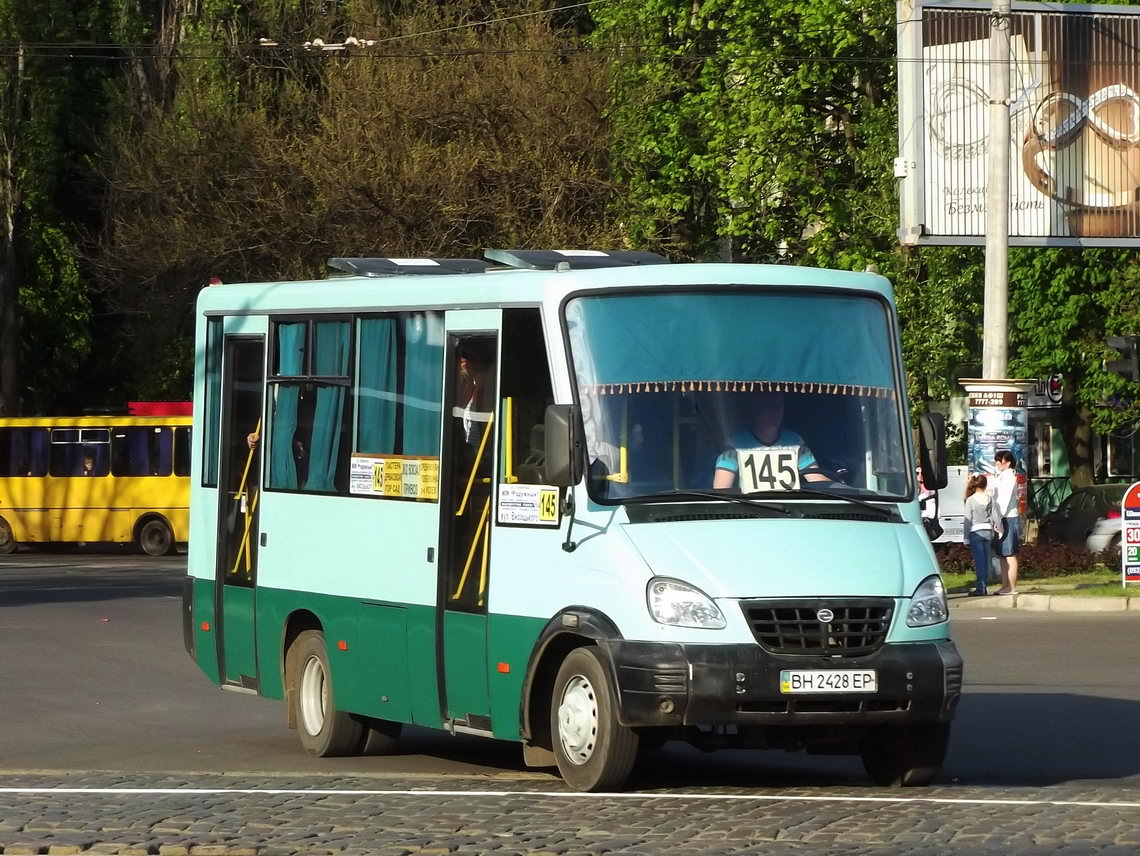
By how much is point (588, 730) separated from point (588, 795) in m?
0.30

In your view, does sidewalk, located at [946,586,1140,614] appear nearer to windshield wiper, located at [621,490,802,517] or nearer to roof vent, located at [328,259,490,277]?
roof vent, located at [328,259,490,277]

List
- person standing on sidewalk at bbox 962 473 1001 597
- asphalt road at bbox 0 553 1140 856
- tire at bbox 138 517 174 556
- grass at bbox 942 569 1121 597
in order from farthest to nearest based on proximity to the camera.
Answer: tire at bbox 138 517 174 556 < person standing on sidewalk at bbox 962 473 1001 597 < grass at bbox 942 569 1121 597 < asphalt road at bbox 0 553 1140 856

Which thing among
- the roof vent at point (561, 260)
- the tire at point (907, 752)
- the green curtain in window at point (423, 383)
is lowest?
the tire at point (907, 752)

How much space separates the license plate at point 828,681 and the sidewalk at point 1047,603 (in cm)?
1449

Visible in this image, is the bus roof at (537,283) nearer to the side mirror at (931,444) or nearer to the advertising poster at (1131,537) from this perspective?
the side mirror at (931,444)

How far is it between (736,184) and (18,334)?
17.7m

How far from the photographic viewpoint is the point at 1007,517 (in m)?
26.1

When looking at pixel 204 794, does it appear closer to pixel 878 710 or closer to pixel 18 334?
pixel 878 710

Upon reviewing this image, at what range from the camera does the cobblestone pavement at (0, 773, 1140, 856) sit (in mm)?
8227

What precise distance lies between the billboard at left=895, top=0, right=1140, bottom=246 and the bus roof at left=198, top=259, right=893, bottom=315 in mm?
18371

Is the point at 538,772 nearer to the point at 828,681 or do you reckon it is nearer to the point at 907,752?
the point at 907,752

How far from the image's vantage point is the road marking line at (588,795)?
9547mm

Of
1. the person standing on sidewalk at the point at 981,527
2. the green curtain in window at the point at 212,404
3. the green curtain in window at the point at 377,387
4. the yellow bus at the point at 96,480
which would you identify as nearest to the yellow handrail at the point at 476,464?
the green curtain in window at the point at 377,387

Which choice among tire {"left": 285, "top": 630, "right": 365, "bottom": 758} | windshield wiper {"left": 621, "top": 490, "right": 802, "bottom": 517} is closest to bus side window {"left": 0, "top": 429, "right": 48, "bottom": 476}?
tire {"left": 285, "top": 630, "right": 365, "bottom": 758}
